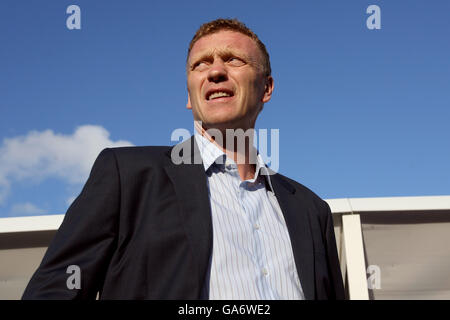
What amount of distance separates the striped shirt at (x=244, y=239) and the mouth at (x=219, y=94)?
0.27 metres

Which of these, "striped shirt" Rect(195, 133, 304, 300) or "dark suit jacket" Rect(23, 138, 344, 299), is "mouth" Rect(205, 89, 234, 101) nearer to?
"striped shirt" Rect(195, 133, 304, 300)

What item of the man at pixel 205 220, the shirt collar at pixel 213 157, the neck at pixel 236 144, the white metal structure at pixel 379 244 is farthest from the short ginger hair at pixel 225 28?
the white metal structure at pixel 379 244

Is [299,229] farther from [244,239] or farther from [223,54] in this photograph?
[223,54]

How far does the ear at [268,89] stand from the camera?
3229 mm

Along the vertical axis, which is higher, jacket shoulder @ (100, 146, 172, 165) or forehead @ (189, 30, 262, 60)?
forehead @ (189, 30, 262, 60)

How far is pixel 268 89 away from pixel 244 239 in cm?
145

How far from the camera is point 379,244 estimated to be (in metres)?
5.16

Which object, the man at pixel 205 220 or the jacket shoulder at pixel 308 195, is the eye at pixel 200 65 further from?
the jacket shoulder at pixel 308 195

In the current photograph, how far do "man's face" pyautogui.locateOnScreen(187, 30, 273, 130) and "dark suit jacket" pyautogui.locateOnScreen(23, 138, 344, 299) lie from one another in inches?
18.5

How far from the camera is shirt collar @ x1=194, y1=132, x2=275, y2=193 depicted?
2.55 m

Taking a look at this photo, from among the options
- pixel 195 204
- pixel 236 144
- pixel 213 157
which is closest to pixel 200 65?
pixel 236 144

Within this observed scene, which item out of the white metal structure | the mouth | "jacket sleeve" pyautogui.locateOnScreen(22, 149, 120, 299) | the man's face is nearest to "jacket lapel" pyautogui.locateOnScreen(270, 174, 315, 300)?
the man's face

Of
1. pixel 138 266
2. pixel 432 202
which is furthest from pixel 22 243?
pixel 432 202

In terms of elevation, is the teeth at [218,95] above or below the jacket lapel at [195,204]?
above
